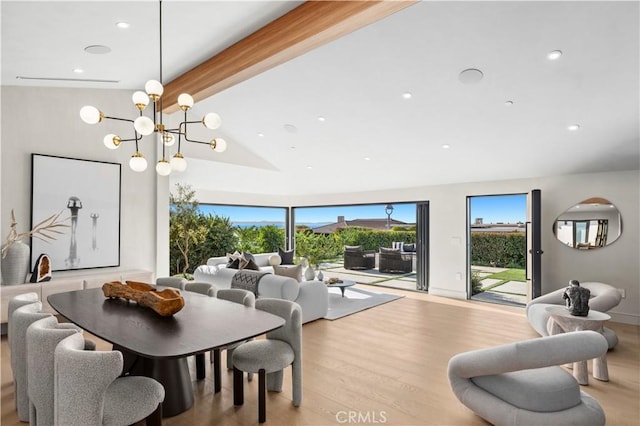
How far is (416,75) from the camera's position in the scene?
3.76 meters

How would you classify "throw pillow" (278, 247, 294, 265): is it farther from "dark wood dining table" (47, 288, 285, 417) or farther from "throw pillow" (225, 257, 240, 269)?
"dark wood dining table" (47, 288, 285, 417)

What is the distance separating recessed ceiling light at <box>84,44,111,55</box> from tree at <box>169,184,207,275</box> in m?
3.83

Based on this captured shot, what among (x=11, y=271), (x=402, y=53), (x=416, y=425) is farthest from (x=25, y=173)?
(x=416, y=425)

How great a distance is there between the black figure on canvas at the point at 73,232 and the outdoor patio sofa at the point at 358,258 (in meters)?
6.38

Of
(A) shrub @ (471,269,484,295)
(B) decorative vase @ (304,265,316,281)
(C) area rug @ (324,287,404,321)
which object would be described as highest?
(B) decorative vase @ (304,265,316,281)

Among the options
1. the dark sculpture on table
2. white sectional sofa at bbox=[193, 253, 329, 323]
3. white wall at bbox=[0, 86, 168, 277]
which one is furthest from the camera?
white sectional sofa at bbox=[193, 253, 329, 323]

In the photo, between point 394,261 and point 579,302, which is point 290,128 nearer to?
point 579,302

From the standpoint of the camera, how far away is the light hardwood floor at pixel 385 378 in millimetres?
2570

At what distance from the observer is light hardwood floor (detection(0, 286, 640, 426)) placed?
8.43 ft

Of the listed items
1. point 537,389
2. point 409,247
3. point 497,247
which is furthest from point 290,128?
point 497,247

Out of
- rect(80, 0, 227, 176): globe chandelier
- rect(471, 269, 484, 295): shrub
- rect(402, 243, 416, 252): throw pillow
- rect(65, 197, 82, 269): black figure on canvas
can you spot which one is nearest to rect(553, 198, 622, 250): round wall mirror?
rect(471, 269, 484, 295): shrub

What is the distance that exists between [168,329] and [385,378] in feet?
6.44

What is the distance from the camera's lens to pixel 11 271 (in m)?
4.08

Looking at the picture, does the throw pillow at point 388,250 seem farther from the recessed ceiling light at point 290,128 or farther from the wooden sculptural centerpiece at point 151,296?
the wooden sculptural centerpiece at point 151,296
